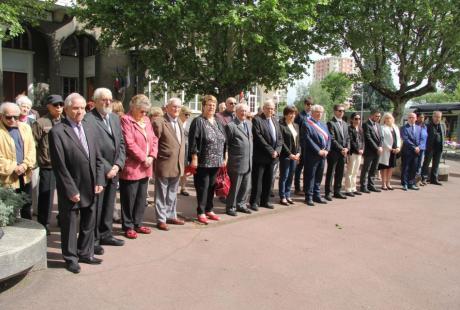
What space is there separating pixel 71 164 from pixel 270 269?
248 cm

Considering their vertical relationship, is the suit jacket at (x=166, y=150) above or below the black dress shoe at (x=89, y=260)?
above

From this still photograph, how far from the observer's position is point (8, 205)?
4.46 m

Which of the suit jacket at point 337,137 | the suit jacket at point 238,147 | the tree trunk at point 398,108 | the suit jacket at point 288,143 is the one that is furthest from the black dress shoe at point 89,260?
the tree trunk at point 398,108

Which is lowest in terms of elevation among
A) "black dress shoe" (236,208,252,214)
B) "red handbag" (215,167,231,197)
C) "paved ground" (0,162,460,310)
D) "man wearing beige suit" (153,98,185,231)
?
"paved ground" (0,162,460,310)

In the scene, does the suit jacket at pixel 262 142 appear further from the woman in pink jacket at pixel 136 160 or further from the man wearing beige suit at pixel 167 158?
the woman in pink jacket at pixel 136 160

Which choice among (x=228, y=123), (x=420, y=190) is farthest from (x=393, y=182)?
(x=228, y=123)

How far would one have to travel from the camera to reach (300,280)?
4.41 meters

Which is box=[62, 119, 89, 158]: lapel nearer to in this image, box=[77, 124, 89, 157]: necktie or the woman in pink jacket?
box=[77, 124, 89, 157]: necktie

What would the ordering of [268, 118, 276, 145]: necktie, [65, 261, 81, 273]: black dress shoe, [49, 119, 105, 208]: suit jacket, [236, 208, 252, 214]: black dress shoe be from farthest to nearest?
[268, 118, 276, 145]: necktie → [236, 208, 252, 214]: black dress shoe → [65, 261, 81, 273]: black dress shoe → [49, 119, 105, 208]: suit jacket

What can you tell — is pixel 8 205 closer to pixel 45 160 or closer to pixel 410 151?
pixel 45 160

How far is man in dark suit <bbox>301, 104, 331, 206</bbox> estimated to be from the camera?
26.9ft

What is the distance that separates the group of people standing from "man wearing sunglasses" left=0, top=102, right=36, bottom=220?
13mm

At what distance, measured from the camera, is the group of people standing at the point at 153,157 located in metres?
4.40

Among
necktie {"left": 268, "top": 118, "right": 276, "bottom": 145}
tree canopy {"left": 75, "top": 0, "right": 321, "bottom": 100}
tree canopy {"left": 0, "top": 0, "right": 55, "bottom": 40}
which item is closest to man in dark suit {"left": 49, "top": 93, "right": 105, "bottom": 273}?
necktie {"left": 268, "top": 118, "right": 276, "bottom": 145}
